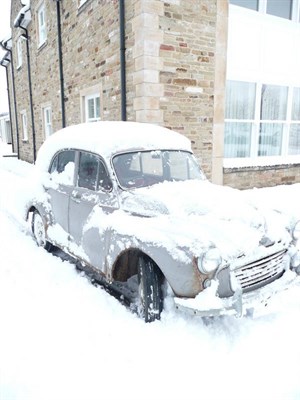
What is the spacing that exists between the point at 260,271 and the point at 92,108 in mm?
7981

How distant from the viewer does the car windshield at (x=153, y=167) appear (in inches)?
137

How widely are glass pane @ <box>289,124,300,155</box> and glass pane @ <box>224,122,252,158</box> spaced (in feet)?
6.03

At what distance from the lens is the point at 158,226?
2.90m

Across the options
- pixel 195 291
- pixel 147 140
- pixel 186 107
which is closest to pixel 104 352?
pixel 195 291

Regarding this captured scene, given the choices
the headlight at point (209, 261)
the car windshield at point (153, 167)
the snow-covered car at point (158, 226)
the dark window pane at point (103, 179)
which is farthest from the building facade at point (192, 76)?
the headlight at point (209, 261)

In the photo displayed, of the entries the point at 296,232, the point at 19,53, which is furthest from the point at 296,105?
the point at 19,53

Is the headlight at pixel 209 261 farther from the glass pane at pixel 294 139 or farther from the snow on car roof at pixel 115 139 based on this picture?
the glass pane at pixel 294 139

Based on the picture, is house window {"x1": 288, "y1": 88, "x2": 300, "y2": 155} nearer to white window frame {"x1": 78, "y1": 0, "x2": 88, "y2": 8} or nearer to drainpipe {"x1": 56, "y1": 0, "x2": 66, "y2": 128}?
white window frame {"x1": 78, "y1": 0, "x2": 88, "y2": 8}

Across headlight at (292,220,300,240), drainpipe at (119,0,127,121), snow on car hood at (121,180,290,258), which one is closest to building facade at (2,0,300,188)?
drainpipe at (119,0,127,121)

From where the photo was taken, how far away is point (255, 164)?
885cm

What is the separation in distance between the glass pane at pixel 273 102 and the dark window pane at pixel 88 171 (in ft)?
22.9

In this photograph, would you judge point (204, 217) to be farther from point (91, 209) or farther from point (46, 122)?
point (46, 122)

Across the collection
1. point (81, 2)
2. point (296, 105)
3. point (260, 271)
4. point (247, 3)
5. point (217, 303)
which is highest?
point (81, 2)

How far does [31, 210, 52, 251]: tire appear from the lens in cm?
473
